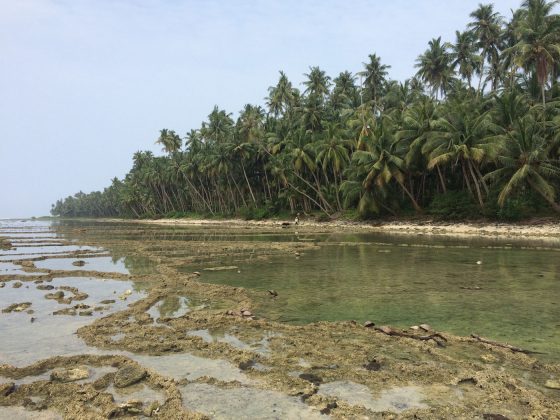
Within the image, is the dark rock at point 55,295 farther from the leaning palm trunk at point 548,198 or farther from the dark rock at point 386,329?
the leaning palm trunk at point 548,198

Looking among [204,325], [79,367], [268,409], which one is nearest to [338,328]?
[204,325]

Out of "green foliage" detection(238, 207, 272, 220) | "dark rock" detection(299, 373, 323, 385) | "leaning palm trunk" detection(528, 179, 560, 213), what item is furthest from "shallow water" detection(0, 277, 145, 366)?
"green foliage" detection(238, 207, 272, 220)

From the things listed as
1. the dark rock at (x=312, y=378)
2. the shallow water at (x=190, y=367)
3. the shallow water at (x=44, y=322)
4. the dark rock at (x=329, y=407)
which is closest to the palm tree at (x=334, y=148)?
the shallow water at (x=44, y=322)

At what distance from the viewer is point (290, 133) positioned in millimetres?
59125

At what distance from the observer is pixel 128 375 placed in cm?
618

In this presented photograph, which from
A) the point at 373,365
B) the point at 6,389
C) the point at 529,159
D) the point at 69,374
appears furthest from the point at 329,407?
the point at 529,159

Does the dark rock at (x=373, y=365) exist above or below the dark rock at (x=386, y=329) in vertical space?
below

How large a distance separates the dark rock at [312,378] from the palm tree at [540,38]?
38.0 metres

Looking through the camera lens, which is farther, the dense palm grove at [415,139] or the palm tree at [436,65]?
the palm tree at [436,65]

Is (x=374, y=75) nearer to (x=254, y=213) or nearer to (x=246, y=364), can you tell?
(x=254, y=213)

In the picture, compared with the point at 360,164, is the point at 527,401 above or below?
below

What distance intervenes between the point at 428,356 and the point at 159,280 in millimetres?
10590

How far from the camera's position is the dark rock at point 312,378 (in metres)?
5.98

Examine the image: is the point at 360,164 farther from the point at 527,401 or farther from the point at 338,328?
the point at 527,401
